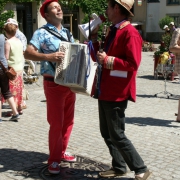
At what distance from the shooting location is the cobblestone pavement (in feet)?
15.5

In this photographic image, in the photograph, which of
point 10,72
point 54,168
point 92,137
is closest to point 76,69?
point 54,168

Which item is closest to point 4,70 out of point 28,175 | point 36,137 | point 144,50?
point 36,137

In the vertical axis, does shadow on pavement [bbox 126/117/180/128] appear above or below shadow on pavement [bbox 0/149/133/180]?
below

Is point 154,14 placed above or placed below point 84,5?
above

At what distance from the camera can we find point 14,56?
24.0 feet

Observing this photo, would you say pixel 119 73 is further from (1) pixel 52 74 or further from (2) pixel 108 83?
(1) pixel 52 74

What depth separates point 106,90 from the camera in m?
3.88

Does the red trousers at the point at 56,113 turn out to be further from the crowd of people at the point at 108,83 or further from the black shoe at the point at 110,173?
the black shoe at the point at 110,173

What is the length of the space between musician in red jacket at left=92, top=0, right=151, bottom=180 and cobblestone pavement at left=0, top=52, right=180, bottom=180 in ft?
1.81

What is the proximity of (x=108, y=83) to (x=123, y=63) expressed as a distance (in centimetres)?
29

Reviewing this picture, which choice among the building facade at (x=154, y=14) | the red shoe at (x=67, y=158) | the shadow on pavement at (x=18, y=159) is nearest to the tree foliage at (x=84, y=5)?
the shadow on pavement at (x=18, y=159)

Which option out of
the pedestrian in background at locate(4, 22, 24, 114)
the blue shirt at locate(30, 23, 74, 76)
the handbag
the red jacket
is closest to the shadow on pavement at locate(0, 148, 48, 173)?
the blue shirt at locate(30, 23, 74, 76)

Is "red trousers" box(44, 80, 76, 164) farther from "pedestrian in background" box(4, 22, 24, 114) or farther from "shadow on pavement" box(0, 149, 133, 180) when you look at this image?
"pedestrian in background" box(4, 22, 24, 114)

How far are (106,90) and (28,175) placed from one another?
55.0 inches
